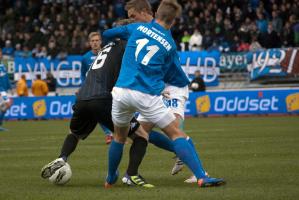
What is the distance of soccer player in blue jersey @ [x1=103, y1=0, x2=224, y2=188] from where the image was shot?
8695 mm

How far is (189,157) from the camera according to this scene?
869 centimetres

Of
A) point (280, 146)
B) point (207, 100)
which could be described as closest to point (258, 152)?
point (280, 146)

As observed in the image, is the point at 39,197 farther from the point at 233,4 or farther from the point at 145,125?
the point at 233,4

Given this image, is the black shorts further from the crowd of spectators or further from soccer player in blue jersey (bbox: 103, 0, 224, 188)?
the crowd of spectators

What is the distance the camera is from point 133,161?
9406 millimetres

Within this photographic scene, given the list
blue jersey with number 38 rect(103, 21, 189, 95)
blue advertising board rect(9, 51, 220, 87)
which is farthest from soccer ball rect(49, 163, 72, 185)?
blue advertising board rect(9, 51, 220, 87)

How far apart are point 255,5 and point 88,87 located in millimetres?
23735

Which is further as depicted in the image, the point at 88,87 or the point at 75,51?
the point at 75,51

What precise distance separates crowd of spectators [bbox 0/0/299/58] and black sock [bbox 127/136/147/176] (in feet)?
69.7

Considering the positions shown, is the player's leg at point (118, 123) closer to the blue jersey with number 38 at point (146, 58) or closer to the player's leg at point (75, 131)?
the blue jersey with number 38 at point (146, 58)

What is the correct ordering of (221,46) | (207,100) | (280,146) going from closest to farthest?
(280,146)
(207,100)
(221,46)

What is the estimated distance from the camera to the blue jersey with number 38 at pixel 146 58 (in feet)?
28.7

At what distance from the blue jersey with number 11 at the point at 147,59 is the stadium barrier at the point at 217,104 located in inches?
746

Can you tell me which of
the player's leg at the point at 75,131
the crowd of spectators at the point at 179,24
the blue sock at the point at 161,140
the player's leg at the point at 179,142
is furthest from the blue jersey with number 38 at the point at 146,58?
the crowd of spectators at the point at 179,24
